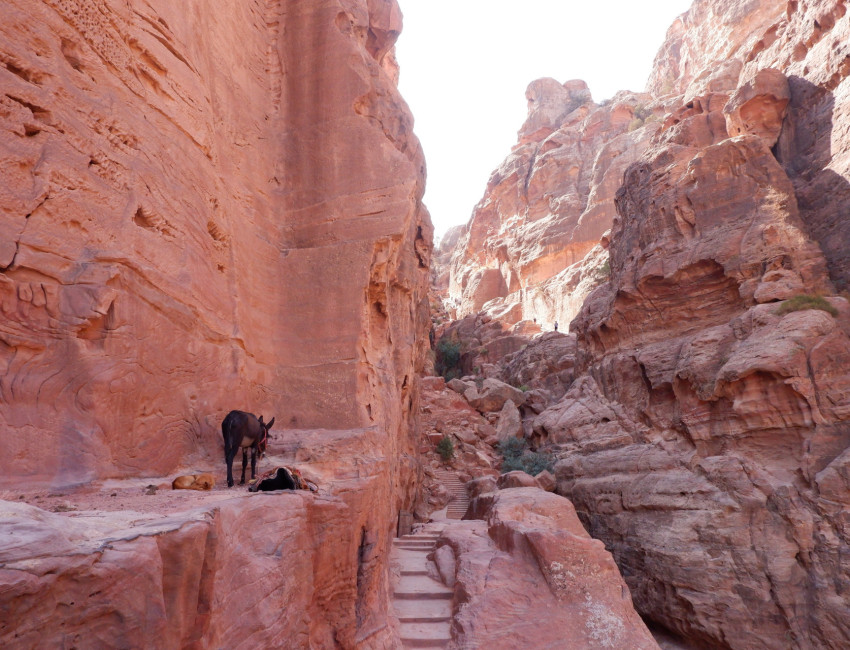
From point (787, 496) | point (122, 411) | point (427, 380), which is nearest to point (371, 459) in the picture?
point (122, 411)

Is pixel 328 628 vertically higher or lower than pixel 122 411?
lower

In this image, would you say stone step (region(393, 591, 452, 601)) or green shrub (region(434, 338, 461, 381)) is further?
green shrub (region(434, 338, 461, 381))

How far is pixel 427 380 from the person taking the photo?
105 feet

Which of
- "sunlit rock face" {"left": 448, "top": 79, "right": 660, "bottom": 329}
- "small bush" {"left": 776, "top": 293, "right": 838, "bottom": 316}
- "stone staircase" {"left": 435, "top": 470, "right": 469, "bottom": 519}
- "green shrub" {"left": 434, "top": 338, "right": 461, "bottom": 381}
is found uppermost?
"sunlit rock face" {"left": 448, "top": 79, "right": 660, "bottom": 329}

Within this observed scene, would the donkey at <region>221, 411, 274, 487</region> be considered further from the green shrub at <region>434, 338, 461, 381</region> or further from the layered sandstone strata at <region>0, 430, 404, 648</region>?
the green shrub at <region>434, 338, 461, 381</region>

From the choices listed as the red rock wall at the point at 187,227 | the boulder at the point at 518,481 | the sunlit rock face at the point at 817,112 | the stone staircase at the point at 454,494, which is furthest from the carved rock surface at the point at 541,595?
the sunlit rock face at the point at 817,112

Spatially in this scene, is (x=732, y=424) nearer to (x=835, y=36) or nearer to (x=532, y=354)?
(x=835, y=36)

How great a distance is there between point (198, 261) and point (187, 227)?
46cm

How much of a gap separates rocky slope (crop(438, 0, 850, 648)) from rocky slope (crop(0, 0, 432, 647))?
844 centimetres

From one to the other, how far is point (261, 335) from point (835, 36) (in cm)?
1995

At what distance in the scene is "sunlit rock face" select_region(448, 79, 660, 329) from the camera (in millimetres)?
43562

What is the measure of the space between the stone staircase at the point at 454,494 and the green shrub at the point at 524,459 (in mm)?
2064

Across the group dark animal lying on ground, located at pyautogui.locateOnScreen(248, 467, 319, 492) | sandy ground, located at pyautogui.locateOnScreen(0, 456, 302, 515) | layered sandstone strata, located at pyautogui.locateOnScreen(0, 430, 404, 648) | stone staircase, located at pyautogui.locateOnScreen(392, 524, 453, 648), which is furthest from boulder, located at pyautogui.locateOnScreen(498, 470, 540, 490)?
sandy ground, located at pyautogui.locateOnScreen(0, 456, 302, 515)

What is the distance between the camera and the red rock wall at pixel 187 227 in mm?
4867
